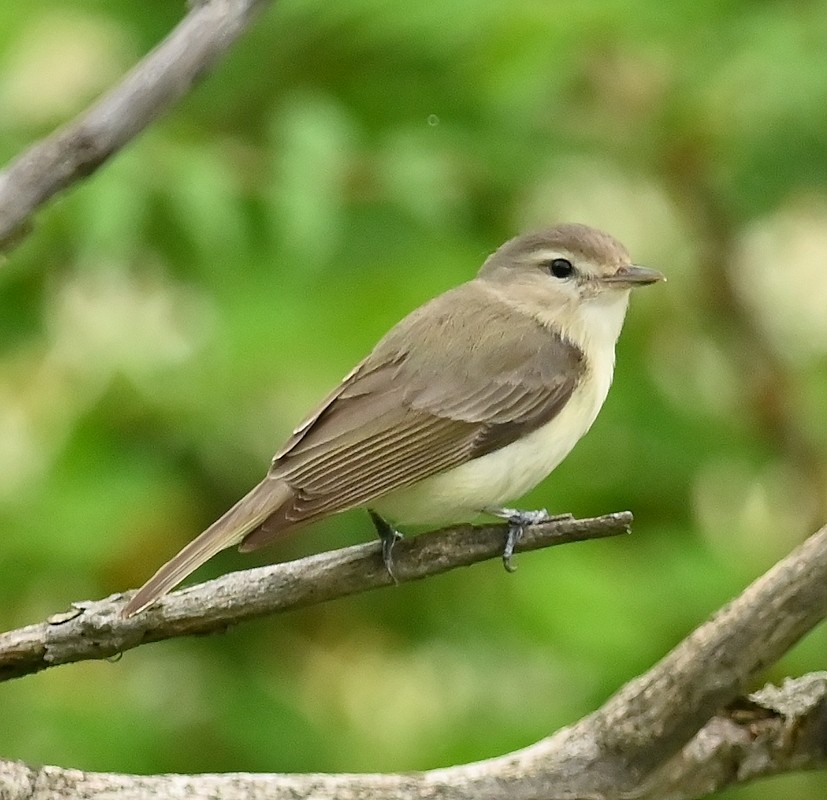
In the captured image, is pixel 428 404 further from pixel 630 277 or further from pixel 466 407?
pixel 630 277

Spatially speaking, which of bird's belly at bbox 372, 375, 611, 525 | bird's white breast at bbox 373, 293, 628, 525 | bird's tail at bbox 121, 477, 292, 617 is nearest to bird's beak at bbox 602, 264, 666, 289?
bird's white breast at bbox 373, 293, 628, 525

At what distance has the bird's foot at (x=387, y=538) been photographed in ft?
9.80

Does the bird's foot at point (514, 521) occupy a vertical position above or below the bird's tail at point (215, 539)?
below

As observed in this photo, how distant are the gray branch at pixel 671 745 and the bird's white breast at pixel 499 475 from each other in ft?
0.58

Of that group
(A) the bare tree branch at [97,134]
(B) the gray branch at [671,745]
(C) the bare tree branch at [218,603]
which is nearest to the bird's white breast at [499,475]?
(B) the gray branch at [671,745]

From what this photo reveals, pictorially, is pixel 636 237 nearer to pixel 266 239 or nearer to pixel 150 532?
pixel 266 239

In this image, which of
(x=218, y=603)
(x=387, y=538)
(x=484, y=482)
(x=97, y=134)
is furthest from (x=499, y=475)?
(x=97, y=134)

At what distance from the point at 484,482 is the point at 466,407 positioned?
8.7 inches

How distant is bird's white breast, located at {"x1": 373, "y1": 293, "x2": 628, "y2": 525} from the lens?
3.27 metres

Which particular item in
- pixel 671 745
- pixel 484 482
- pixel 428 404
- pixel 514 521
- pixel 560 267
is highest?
pixel 560 267

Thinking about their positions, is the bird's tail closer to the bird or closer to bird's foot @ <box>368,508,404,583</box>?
the bird

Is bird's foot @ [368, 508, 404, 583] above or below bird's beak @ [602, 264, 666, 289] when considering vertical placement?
below

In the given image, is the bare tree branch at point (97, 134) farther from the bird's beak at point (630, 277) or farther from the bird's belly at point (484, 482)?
the bird's beak at point (630, 277)

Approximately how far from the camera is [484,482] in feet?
10.8
